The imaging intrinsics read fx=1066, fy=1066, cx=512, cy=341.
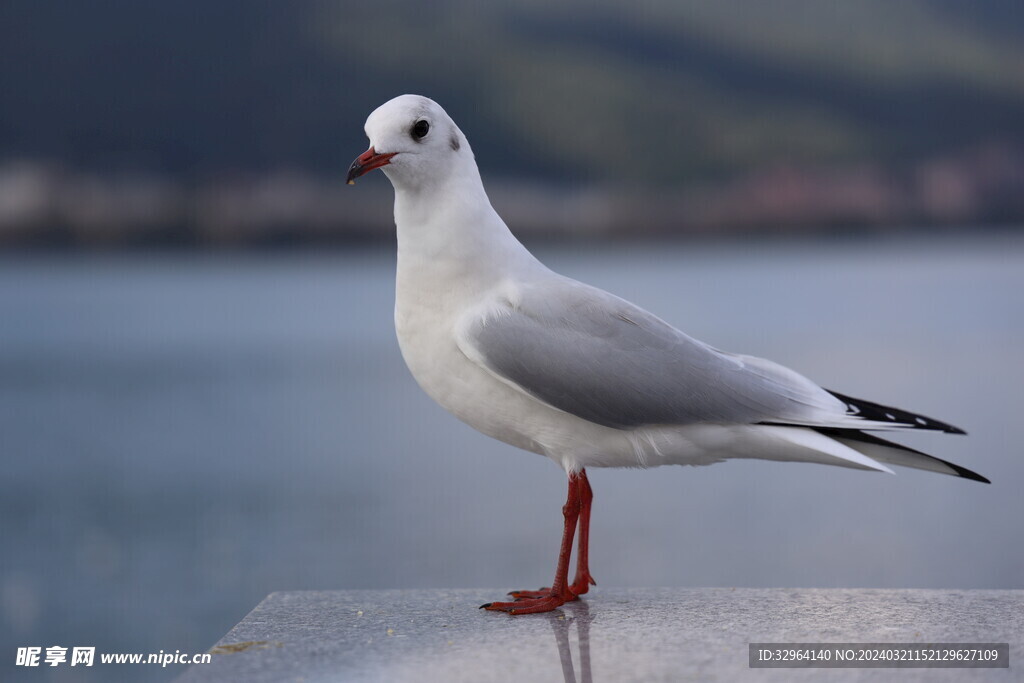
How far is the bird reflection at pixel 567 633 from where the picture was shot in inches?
104

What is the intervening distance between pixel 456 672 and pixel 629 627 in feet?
2.00

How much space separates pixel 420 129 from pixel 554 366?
0.74 m

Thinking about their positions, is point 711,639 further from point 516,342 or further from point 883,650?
point 516,342

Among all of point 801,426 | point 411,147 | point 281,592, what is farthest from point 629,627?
point 411,147

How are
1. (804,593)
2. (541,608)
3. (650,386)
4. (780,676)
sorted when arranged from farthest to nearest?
(804,593)
(541,608)
(650,386)
(780,676)

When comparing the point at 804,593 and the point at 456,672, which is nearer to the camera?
the point at 456,672

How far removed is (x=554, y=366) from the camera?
292 cm

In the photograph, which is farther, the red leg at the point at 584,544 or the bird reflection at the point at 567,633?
the red leg at the point at 584,544

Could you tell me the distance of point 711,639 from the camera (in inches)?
114

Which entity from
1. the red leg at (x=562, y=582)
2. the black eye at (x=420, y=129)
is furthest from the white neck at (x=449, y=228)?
the red leg at (x=562, y=582)

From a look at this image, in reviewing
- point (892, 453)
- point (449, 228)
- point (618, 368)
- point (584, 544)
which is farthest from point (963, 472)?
point (449, 228)

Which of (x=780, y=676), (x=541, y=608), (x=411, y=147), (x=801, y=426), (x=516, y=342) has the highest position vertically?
(x=411, y=147)

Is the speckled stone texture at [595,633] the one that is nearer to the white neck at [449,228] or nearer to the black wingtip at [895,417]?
the black wingtip at [895,417]

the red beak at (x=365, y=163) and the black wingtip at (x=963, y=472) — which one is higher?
the red beak at (x=365, y=163)
